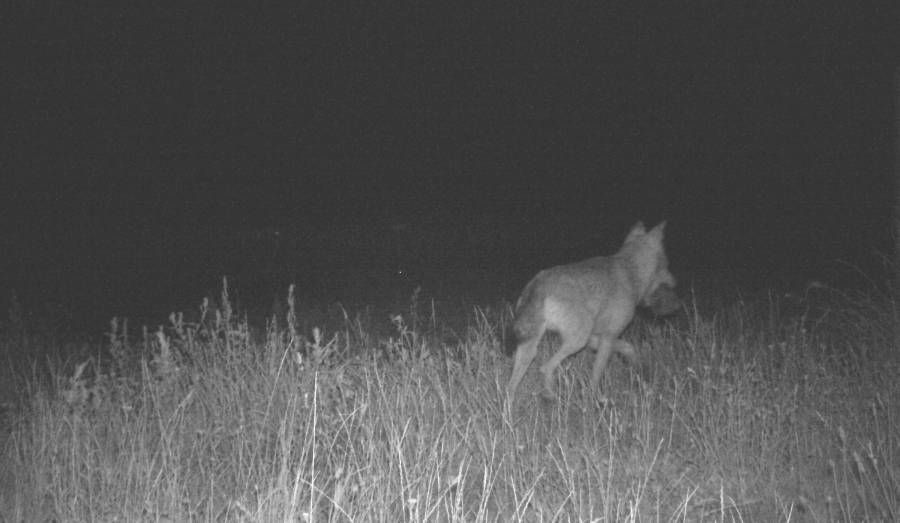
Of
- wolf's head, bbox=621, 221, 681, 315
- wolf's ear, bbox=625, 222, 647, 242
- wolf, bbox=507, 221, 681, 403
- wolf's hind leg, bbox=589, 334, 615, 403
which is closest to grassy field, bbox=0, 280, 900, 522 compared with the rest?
wolf, bbox=507, 221, 681, 403

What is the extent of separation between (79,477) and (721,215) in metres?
25.5

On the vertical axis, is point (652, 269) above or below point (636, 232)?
below

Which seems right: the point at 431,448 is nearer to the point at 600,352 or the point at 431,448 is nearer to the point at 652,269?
the point at 600,352

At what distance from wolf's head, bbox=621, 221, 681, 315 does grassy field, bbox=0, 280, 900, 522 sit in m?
1.95

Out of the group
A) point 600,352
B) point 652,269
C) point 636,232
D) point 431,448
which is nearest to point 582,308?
point 600,352

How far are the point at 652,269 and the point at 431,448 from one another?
4.80 meters

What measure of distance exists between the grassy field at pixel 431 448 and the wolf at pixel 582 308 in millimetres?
432

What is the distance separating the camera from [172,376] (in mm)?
5680

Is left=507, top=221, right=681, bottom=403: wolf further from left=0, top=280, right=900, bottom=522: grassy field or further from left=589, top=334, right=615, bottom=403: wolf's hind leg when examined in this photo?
left=0, top=280, right=900, bottom=522: grassy field

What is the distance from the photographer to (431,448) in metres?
4.97

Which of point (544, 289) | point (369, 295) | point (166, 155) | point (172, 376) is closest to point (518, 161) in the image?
point (166, 155)

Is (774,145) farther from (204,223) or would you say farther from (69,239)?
(69,239)

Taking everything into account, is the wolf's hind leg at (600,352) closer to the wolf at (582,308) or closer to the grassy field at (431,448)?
the wolf at (582,308)

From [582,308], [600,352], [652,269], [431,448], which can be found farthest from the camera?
[652,269]
